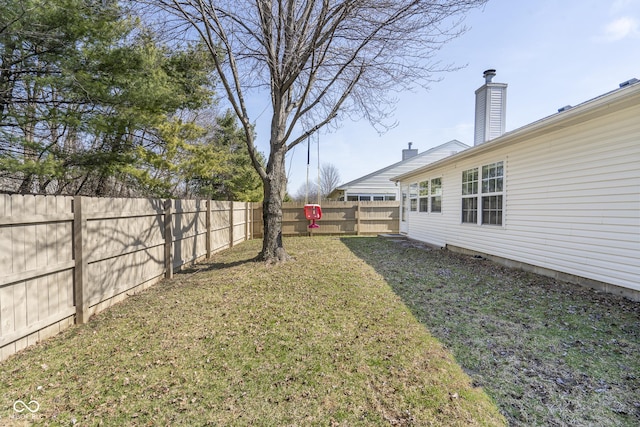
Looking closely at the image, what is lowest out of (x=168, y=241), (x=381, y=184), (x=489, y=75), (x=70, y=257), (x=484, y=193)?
(x=168, y=241)

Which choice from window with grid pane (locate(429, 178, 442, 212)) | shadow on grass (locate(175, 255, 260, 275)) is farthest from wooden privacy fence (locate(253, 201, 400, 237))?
shadow on grass (locate(175, 255, 260, 275))

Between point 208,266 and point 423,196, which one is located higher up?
point 423,196

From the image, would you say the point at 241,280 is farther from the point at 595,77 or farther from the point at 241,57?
the point at 595,77

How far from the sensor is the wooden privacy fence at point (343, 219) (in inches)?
515

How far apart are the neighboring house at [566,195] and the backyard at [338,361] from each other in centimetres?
74

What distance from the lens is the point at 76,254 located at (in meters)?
3.35

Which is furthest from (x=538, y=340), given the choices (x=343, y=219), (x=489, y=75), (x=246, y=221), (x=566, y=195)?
(x=343, y=219)

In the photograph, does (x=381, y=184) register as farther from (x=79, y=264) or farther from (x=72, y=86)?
Answer: (x=79, y=264)

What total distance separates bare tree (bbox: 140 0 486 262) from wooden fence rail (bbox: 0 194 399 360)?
6.69 ft

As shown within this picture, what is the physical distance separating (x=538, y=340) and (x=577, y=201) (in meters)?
3.16

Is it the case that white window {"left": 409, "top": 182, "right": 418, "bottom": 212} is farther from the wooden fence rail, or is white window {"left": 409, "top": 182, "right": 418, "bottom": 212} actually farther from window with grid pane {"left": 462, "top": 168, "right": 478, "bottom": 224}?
the wooden fence rail

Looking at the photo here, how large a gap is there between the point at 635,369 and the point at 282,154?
616cm

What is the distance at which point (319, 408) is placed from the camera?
2.10 m

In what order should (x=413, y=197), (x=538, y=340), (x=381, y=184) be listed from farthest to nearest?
(x=381, y=184)
(x=413, y=197)
(x=538, y=340)
